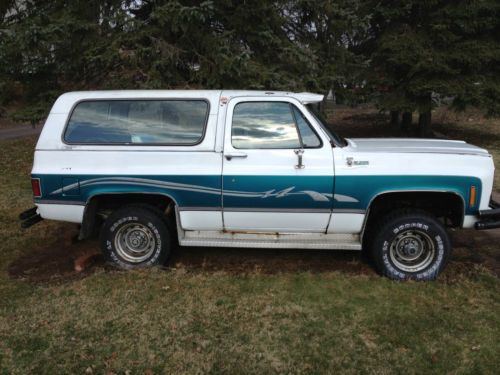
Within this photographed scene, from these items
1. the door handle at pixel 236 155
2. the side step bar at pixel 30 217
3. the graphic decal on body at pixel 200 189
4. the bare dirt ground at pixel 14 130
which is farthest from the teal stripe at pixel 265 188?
the bare dirt ground at pixel 14 130

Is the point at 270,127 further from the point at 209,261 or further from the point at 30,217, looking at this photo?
the point at 30,217

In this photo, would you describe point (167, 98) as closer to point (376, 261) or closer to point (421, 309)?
point (376, 261)

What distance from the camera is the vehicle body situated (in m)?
4.51

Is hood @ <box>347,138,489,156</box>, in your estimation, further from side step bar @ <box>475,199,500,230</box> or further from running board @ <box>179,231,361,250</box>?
running board @ <box>179,231,361,250</box>

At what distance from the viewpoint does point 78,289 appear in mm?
4590

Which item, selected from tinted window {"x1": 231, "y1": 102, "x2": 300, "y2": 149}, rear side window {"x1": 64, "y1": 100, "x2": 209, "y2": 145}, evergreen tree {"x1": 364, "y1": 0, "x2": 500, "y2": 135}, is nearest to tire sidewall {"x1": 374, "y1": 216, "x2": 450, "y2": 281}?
tinted window {"x1": 231, "y1": 102, "x2": 300, "y2": 149}

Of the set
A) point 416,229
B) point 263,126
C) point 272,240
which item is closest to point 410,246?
point 416,229

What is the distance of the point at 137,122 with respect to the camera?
4.84 metres

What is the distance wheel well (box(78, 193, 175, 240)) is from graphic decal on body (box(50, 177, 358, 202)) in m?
0.19

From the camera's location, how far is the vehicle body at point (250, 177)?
451 centimetres

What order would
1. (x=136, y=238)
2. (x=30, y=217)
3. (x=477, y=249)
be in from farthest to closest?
(x=477, y=249) → (x=30, y=217) → (x=136, y=238)

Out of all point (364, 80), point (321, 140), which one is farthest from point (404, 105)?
point (321, 140)

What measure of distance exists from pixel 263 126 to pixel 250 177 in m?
0.56

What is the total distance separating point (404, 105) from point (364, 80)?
58.2 inches
